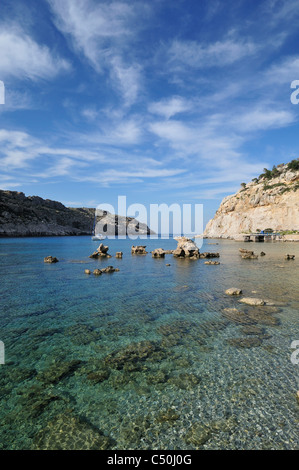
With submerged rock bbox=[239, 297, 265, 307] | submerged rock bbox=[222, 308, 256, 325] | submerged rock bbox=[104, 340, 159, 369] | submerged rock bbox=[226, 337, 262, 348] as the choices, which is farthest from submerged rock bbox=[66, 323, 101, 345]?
submerged rock bbox=[239, 297, 265, 307]

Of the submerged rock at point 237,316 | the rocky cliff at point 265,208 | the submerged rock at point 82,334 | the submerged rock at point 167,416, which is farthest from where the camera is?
the rocky cliff at point 265,208

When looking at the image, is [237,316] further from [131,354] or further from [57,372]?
[57,372]

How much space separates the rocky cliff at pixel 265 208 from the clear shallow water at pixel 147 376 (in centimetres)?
10222

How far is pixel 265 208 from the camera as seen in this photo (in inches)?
4532

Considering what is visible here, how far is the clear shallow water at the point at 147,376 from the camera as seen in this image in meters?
5.94

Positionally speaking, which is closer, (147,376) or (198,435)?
(198,435)

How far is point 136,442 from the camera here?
5.72 m

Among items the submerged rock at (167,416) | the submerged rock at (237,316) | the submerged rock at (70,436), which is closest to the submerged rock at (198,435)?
the submerged rock at (167,416)

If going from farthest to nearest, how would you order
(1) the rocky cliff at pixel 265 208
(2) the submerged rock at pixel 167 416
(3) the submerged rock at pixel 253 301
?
(1) the rocky cliff at pixel 265 208 → (3) the submerged rock at pixel 253 301 → (2) the submerged rock at pixel 167 416

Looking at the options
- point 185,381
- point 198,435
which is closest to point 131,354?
point 185,381

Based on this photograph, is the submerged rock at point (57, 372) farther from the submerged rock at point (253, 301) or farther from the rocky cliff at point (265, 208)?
the rocky cliff at point (265, 208)

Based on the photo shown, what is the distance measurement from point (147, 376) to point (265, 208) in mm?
123346
